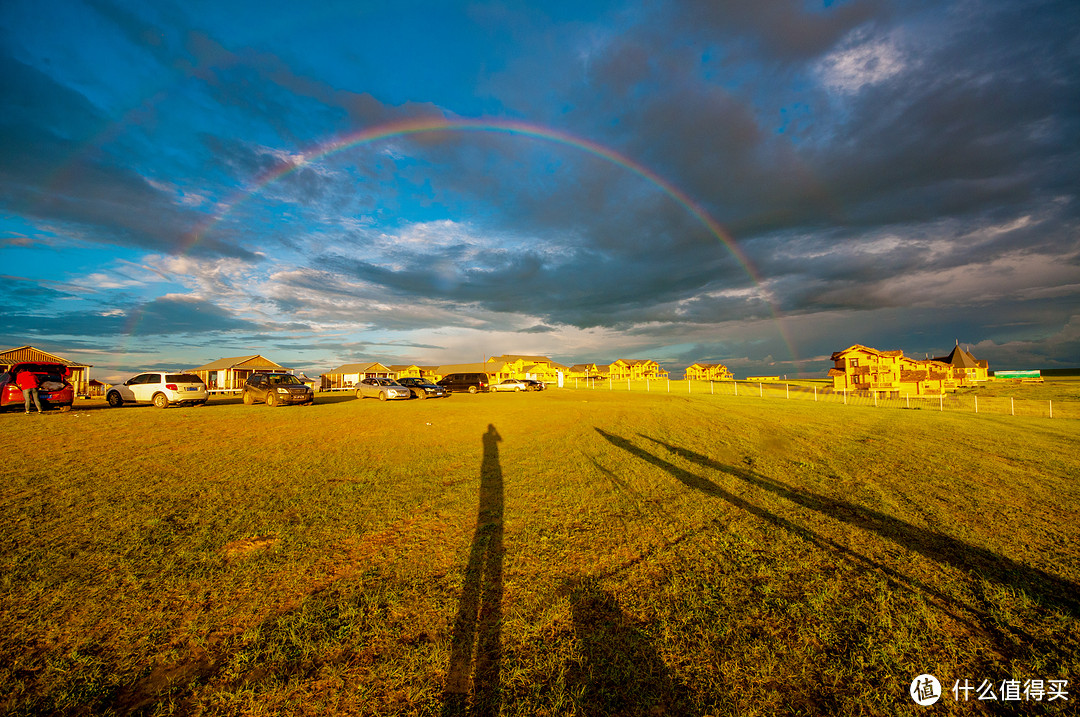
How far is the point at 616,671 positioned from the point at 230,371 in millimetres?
69639

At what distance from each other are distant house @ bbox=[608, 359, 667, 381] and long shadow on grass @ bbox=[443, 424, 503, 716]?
107402mm

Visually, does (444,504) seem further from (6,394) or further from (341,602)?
(6,394)

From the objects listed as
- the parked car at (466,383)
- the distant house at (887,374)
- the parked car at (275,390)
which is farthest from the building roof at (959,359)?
the parked car at (275,390)

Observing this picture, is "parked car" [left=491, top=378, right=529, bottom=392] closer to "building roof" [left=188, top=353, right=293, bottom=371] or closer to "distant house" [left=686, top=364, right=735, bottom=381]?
"building roof" [left=188, top=353, right=293, bottom=371]

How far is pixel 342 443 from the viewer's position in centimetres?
1237

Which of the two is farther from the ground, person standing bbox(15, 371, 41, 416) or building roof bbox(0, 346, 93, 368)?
building roof bbox(0, 346, 93, 368)

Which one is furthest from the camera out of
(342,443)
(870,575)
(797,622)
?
(342,443)

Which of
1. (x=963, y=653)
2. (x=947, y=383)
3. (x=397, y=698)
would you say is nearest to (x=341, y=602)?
(x=397, y=698)

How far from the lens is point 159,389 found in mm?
22016

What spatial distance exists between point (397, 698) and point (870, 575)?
5.12 m

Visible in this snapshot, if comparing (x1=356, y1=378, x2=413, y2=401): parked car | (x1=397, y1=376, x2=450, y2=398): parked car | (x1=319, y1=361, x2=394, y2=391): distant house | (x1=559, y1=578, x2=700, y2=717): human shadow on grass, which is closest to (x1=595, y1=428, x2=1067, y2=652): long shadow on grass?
(x1=559, y1=578, x2=700, y2=717): human shadow on grass

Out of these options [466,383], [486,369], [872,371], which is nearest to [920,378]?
[872,371]

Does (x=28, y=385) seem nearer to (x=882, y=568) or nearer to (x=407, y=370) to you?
(x=882, y=568)

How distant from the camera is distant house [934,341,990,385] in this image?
66.4 metres
